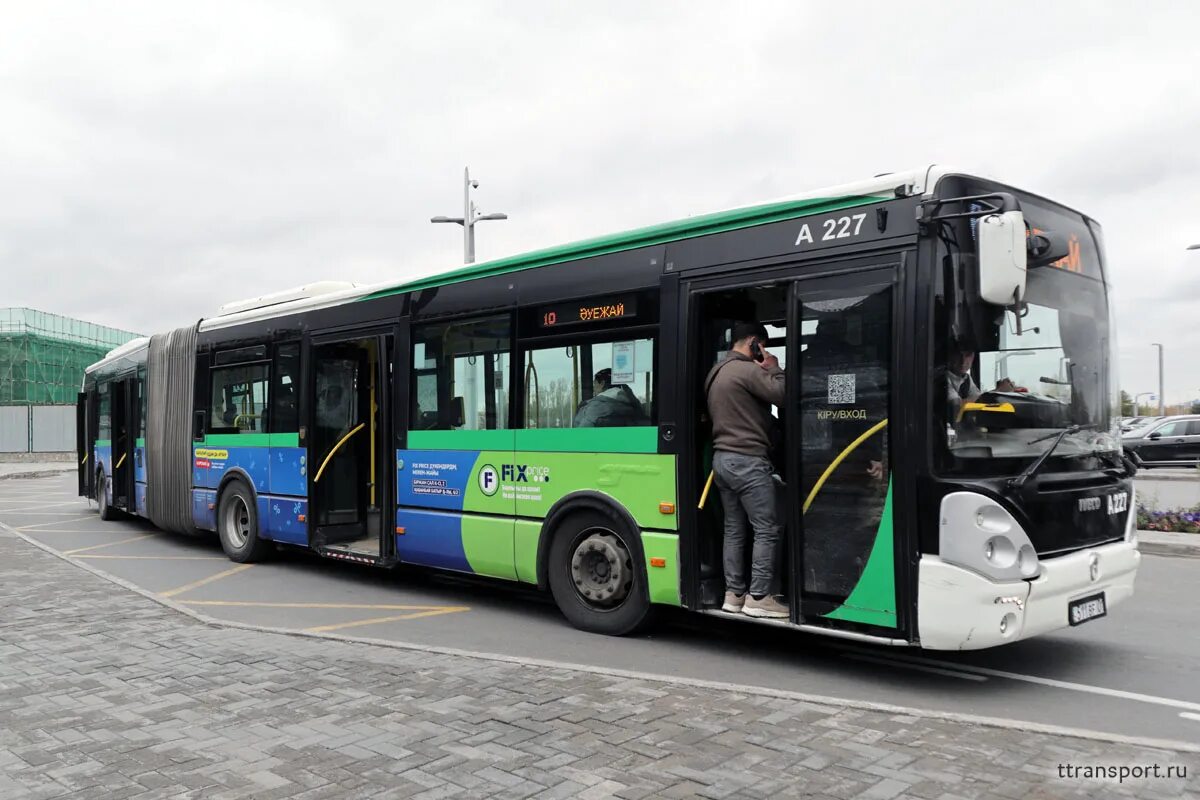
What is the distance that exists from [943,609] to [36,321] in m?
69.3

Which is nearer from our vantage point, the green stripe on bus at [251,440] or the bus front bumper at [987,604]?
the bus front bumper at [987,604]

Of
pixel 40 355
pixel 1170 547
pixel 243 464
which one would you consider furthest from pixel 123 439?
pixel 40 355

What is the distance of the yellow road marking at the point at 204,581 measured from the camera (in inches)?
371

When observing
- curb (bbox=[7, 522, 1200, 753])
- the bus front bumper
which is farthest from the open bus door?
the bus front bumper

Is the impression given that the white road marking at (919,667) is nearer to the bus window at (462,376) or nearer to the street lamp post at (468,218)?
the bus window at (462,376)

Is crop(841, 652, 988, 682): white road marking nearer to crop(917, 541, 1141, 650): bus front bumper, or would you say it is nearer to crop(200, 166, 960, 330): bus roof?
crop(917, 541, 1141, 650): bus front bumper

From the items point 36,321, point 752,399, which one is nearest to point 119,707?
point 752,399

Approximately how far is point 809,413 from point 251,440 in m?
7.80

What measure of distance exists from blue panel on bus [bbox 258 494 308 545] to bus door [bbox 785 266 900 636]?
6323 millimetres

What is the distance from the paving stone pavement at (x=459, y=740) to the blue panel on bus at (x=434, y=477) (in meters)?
2.26

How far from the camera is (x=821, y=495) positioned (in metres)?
5.89

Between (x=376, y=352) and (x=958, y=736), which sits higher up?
(x=376, y=352)

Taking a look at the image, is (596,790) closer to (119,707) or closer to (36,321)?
(119,707)

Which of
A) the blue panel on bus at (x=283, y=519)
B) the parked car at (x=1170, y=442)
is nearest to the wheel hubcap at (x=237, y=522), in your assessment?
the blue panel on bus at (x=283, y=519)
